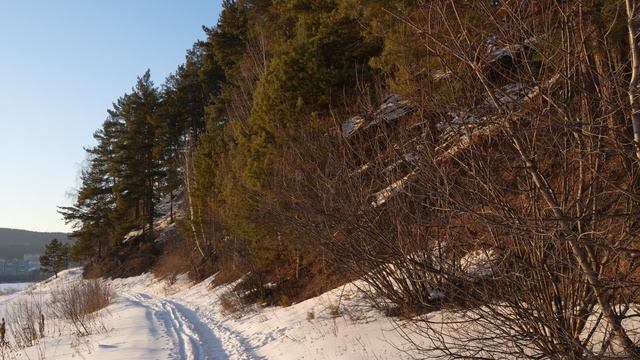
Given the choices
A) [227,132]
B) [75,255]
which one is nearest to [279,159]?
[227,132]

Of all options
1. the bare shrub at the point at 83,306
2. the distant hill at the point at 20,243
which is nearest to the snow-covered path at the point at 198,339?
the bare shrub at the point at 83,306

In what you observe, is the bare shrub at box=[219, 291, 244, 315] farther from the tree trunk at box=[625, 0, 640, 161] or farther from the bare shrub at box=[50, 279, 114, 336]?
the tree trunk at box=[625, 0, 640, 161]

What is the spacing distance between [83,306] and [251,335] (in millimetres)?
8305

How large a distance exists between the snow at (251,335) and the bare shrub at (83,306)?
42cm

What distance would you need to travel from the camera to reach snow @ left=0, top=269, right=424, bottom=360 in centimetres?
753

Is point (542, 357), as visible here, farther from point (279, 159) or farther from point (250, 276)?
point (250, 276)

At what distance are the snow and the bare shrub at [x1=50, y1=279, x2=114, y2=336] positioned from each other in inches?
16.7

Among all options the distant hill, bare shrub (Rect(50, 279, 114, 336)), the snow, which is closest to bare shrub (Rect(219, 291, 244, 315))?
the snow

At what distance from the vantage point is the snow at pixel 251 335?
24.7ft

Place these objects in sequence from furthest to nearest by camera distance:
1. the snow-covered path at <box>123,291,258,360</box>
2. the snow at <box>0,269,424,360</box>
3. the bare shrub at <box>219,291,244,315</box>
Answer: the bare shrub at <box>219,291,244,315</box> < the snow-covered path at <box>123,291,258,360</box> < the snow at <box>0,269,424,360</box>

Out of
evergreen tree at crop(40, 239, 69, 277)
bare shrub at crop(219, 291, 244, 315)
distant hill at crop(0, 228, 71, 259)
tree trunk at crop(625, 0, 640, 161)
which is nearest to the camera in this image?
tree trunk at crop(625, 0, 640, 161)

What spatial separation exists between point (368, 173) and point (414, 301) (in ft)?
6.72

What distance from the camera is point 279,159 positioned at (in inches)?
445

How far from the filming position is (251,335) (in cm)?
1050
